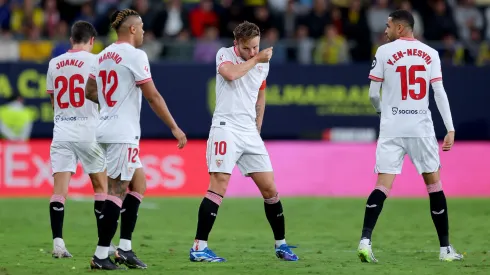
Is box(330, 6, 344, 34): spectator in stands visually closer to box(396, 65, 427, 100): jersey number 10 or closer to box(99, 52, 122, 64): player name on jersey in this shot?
box(396, 65, 427, 100): jersey number 10

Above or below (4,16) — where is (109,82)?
below

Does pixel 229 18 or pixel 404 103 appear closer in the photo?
pixel 404 103

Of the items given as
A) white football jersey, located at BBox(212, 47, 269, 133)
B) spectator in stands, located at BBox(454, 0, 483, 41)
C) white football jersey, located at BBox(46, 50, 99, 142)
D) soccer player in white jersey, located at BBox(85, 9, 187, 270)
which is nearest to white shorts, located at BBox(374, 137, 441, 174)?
white football jersey, located at BBox(212, 47, 269, 133)

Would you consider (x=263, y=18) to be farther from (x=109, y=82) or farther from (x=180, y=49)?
(x=109, y=82)

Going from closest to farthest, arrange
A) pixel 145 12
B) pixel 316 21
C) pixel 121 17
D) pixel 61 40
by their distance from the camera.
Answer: pixel 121 17 < pixel 61 40 < pixel 145 12 < pixel 316 21

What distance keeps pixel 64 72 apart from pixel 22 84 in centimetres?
1233

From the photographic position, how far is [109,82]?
32.6ft

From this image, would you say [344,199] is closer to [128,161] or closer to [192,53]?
[192,53]

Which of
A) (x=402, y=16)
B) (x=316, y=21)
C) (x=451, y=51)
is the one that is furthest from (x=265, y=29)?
(x=402, y=16)

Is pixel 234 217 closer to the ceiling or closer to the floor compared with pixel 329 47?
closer to the floor

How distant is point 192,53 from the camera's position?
2356cm

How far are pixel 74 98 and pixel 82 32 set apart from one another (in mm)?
736

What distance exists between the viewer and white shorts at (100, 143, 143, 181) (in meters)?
9.84

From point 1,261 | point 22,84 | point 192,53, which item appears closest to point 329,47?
point 192,53
